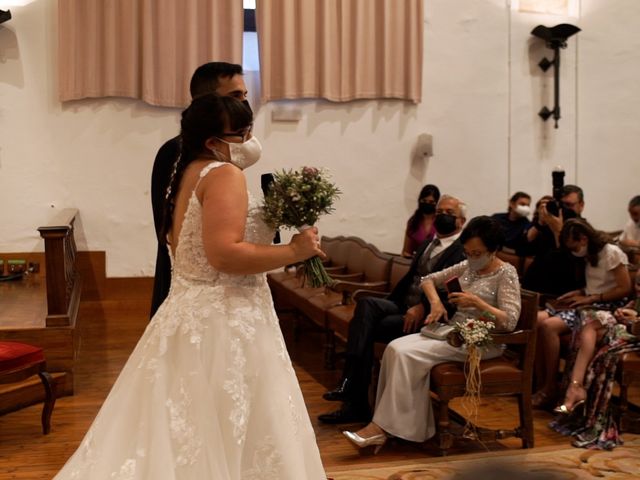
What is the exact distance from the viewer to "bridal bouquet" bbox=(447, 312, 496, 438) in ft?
13.8

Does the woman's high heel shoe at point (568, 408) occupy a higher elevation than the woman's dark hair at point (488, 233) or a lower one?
lower

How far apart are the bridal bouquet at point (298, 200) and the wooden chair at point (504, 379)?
1783mm

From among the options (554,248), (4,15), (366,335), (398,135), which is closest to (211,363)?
(366,335)

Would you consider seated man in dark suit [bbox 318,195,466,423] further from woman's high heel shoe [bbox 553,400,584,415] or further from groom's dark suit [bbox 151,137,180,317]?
groom's dark suit [bbox 151,137,180,317]

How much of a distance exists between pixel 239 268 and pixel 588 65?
733 centimetres

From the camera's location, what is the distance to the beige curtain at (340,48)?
26.1 feet

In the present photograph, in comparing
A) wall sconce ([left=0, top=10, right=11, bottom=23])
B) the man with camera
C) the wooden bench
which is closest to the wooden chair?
the man with camera

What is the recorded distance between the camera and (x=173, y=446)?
245 centimetres

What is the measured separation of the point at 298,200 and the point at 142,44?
554cm

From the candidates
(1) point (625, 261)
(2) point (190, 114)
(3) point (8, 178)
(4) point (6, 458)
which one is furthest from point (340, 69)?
(2) point (190, 114)

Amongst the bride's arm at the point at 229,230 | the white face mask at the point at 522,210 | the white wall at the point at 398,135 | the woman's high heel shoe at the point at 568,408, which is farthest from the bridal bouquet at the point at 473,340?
the white wall at the point at 398,135

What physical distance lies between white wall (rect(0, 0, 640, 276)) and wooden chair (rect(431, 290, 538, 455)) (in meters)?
4.03

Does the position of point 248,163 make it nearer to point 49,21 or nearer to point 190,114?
point 190,114

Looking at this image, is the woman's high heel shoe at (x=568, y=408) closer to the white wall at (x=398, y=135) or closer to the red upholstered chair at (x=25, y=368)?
the red upholstered chair at (x=25, y=368)
